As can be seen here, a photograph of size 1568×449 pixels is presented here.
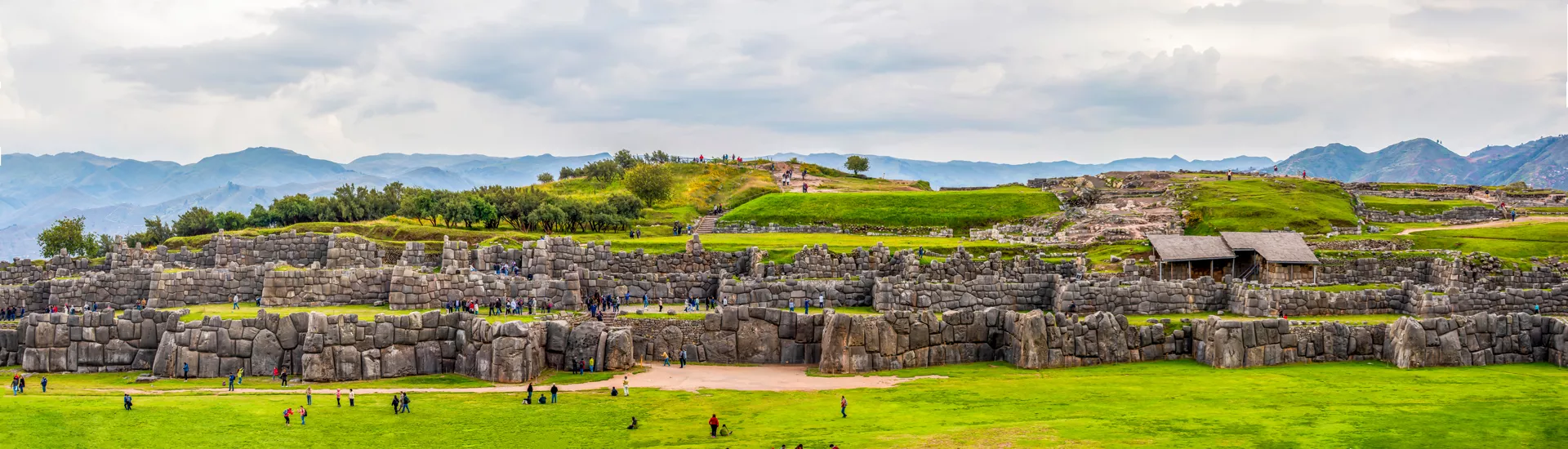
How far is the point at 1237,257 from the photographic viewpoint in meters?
55.7

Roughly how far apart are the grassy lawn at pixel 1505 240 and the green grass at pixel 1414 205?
346 inches

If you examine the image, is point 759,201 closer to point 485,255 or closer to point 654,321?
point 485,255

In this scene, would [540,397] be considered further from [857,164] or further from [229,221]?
[857,164]

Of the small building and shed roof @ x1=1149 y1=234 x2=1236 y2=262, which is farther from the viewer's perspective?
the small building

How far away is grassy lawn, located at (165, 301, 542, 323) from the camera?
44.7 meters

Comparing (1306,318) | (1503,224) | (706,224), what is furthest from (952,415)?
(1503,224)

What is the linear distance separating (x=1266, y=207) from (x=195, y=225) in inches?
2625

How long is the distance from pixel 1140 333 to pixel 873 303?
38.6ft

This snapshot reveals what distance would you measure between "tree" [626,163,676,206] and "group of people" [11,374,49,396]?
52.2m

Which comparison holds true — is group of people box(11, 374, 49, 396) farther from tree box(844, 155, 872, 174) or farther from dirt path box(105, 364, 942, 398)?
tree box(844, 155, 872, 174)

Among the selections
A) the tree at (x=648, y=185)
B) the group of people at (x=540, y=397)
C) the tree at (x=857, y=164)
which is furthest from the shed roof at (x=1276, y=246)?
the tree at (x=857, y=164)

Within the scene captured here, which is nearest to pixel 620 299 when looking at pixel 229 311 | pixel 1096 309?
pixel 229 311

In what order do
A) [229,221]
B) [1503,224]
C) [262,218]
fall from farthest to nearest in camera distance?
[229,221] < [262,218] < [1503,224]

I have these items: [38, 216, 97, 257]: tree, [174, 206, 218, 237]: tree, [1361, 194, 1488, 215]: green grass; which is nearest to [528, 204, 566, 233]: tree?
[174, 206, 218, 237]: tree
